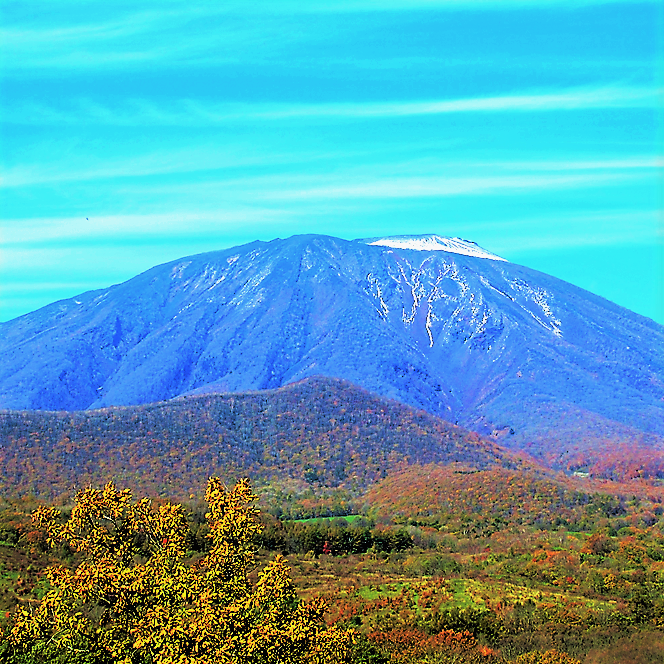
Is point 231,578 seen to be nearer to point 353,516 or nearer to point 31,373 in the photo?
point 353,516

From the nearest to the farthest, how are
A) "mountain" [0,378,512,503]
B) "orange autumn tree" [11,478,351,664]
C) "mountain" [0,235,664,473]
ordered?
"orange autumn tree" [11,478,351,664], "mountain" [0,378,512,503], "mountain" [0,235,664,473]

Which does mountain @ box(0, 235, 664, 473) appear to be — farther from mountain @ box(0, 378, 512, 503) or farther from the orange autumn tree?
the orange autumn tree

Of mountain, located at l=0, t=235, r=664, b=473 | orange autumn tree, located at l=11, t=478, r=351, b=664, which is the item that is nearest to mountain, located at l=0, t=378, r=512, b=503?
mountain, located at l=0, t=235, r=664, b=473

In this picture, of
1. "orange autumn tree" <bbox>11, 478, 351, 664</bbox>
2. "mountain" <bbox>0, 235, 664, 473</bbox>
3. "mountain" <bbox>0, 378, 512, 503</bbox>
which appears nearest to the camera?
"orange autumn tree" <bbox>11, 478, 351, 664</bbox>

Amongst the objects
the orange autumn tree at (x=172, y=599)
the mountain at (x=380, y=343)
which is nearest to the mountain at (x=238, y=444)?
the mountain at (x=380, y=343)

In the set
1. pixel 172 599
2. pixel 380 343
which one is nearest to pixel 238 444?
pixel 380 343

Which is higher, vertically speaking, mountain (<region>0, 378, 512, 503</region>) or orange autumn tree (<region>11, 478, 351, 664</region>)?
orange autumn tree (<region>11, 478, 351, 664</region>)

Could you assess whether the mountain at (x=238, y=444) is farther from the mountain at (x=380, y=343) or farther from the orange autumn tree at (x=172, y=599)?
the orange autumn tree at (x=172, y=599)
